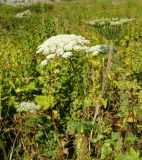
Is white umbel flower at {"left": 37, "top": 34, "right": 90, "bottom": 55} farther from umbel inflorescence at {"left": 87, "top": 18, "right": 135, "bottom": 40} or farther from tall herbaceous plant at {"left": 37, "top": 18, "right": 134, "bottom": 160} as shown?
umbel inflorescence at {"left": 87, "top": 18, "right": 135, "bottom": 40}

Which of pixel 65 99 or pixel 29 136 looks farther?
pixel 65 99

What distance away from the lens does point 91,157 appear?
4.99 metres

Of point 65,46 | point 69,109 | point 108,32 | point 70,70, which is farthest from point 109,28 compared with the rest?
point 70,70

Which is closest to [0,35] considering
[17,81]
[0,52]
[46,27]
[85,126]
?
[46,27]

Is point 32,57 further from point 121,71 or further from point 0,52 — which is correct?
point 121,71

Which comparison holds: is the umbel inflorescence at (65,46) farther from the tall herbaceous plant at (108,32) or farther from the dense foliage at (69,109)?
the tall herbaceous plant at (108,32)

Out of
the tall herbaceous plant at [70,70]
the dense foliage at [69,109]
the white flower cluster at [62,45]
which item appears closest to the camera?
the tall herbaceous plant at [70,70]

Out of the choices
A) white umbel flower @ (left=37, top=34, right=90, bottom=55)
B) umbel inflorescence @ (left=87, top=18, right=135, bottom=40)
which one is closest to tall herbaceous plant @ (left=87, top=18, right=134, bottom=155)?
umbel inflorescence @ (left=87, top=18, right=135, bottom=40)

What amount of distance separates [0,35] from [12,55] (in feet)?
19.0

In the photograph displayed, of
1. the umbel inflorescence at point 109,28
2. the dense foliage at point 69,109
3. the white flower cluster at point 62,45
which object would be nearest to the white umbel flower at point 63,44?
the white flower cluster at point 62,45

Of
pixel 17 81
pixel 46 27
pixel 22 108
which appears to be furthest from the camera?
pixel 46 27

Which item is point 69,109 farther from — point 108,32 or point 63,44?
point 108,32

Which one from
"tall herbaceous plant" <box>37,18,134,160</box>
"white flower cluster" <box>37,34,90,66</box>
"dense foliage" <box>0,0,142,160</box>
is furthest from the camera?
"dense foliage" <box>0,0,142,160</box>

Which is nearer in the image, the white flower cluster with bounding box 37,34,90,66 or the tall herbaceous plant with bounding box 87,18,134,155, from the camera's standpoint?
the tall herbaceous plant with bounding box 87,18,134,155
